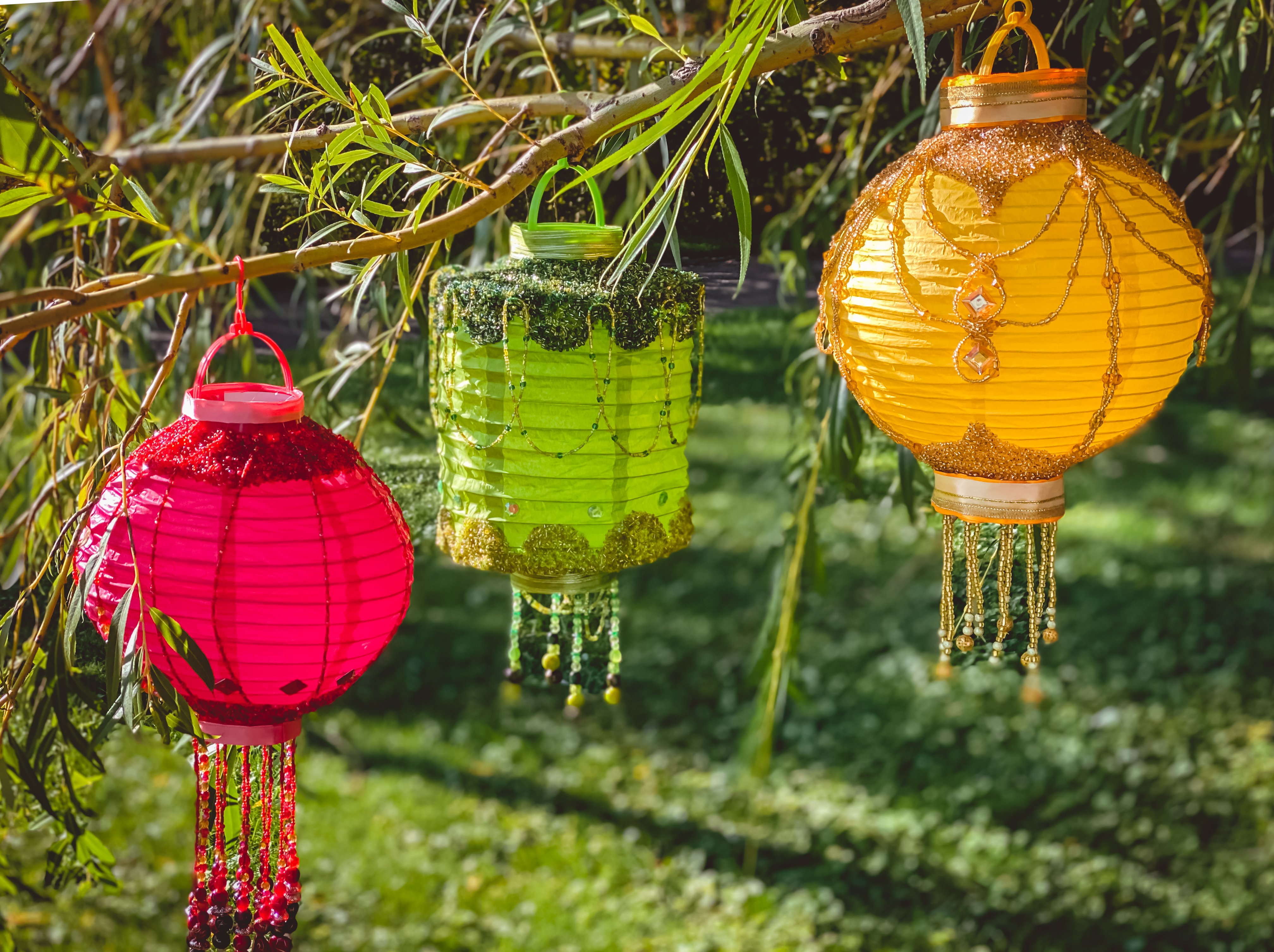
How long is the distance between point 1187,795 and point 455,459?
2.66m

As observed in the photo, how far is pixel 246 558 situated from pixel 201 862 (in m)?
0.26

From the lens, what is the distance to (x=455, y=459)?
37.4 inches

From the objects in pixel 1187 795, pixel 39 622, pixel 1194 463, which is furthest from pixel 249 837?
pixel 1194 463

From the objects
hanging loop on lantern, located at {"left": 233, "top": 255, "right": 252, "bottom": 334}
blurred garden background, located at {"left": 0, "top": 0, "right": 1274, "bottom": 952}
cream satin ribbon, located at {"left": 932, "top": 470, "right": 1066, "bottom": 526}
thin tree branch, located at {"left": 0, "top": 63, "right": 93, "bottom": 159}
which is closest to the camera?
thin tree branch, located at {"left": 0, "top": 63, "right": 93, "bottom": 159}

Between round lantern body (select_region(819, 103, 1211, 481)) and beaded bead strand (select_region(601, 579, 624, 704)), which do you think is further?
beaded bead strand (select_region(601, 579, 624, 704))

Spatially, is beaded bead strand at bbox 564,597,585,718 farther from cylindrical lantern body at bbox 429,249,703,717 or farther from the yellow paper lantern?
the yellow paper lantern

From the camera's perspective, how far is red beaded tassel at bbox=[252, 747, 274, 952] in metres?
0.85

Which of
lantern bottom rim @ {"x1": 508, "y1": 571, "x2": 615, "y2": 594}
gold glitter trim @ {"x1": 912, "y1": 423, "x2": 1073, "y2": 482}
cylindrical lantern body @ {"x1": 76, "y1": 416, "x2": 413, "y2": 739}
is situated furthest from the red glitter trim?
gold glitter trim @ {"x1": 912, "y1": 423, "x2": 1073, "y2": 482}

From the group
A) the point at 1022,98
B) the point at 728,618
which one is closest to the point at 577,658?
the point at 1022,98

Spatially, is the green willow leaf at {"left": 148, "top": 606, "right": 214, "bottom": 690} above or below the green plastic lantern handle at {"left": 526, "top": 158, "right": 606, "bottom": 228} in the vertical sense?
below

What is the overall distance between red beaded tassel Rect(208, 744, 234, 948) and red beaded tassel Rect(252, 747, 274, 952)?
2 centimetres

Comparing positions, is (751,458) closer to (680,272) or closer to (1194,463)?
(1194,463)

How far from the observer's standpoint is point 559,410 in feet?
2.93

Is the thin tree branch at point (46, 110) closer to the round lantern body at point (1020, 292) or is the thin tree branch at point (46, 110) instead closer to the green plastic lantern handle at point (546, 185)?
the green plastic lantern handle at point (546, 185)
